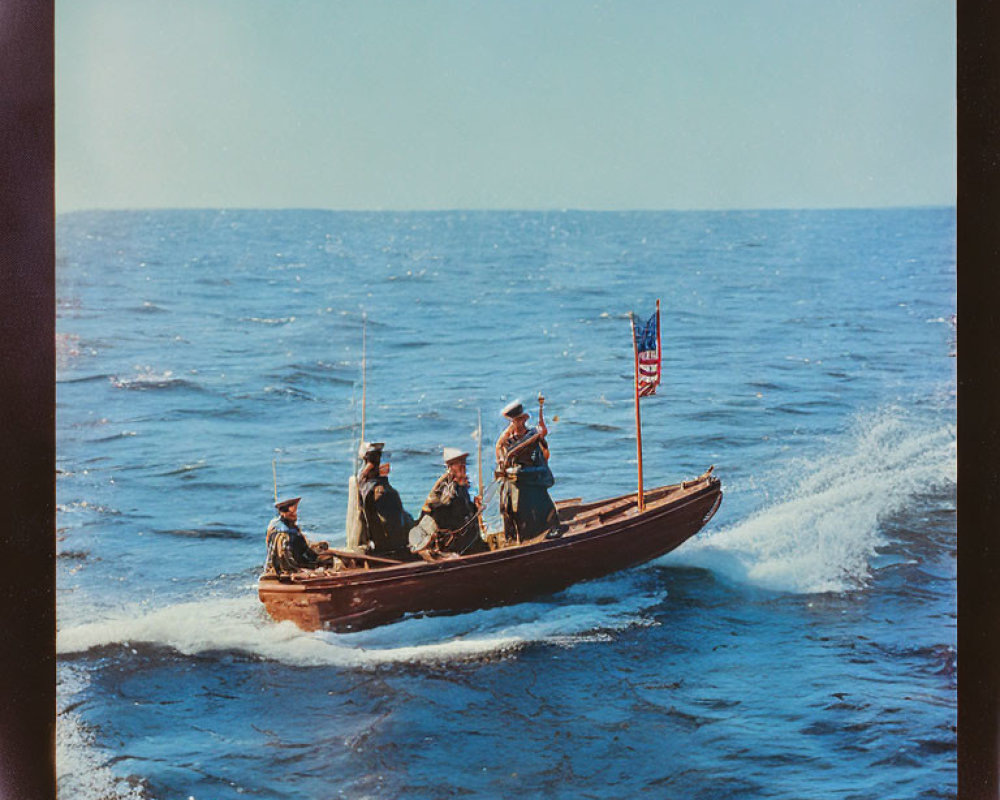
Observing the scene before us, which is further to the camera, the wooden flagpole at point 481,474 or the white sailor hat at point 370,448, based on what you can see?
the wooden flagpole at point 481,474

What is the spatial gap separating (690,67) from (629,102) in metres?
0.37

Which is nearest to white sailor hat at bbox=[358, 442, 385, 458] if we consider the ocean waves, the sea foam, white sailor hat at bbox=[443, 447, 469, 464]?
white sailor hat at bbox=[443, 447, 469, 464]

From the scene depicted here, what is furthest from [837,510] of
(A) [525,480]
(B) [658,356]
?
(A) [525,480]

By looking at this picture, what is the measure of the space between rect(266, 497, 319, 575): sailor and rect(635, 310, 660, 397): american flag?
1.95 meters

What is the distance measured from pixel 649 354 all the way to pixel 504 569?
4.56 feet

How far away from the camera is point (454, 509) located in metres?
6.33

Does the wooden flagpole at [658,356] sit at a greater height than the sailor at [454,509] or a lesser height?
greater

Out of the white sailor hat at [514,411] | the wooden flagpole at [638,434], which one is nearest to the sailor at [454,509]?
the white sailor hat at [514,411]

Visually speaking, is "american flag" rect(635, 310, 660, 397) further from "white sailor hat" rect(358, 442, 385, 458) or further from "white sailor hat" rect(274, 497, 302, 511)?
"white sailor hat" rect(274, 497, 302, 511)

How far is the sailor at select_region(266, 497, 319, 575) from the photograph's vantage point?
614cm

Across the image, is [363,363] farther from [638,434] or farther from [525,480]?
[638,434]

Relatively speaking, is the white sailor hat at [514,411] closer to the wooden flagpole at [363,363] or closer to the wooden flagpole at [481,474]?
the wooden flagpole at [481,474]

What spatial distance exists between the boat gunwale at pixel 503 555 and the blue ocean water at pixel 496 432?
14 centimetres

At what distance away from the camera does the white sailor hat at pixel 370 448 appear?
6250 millimetres
